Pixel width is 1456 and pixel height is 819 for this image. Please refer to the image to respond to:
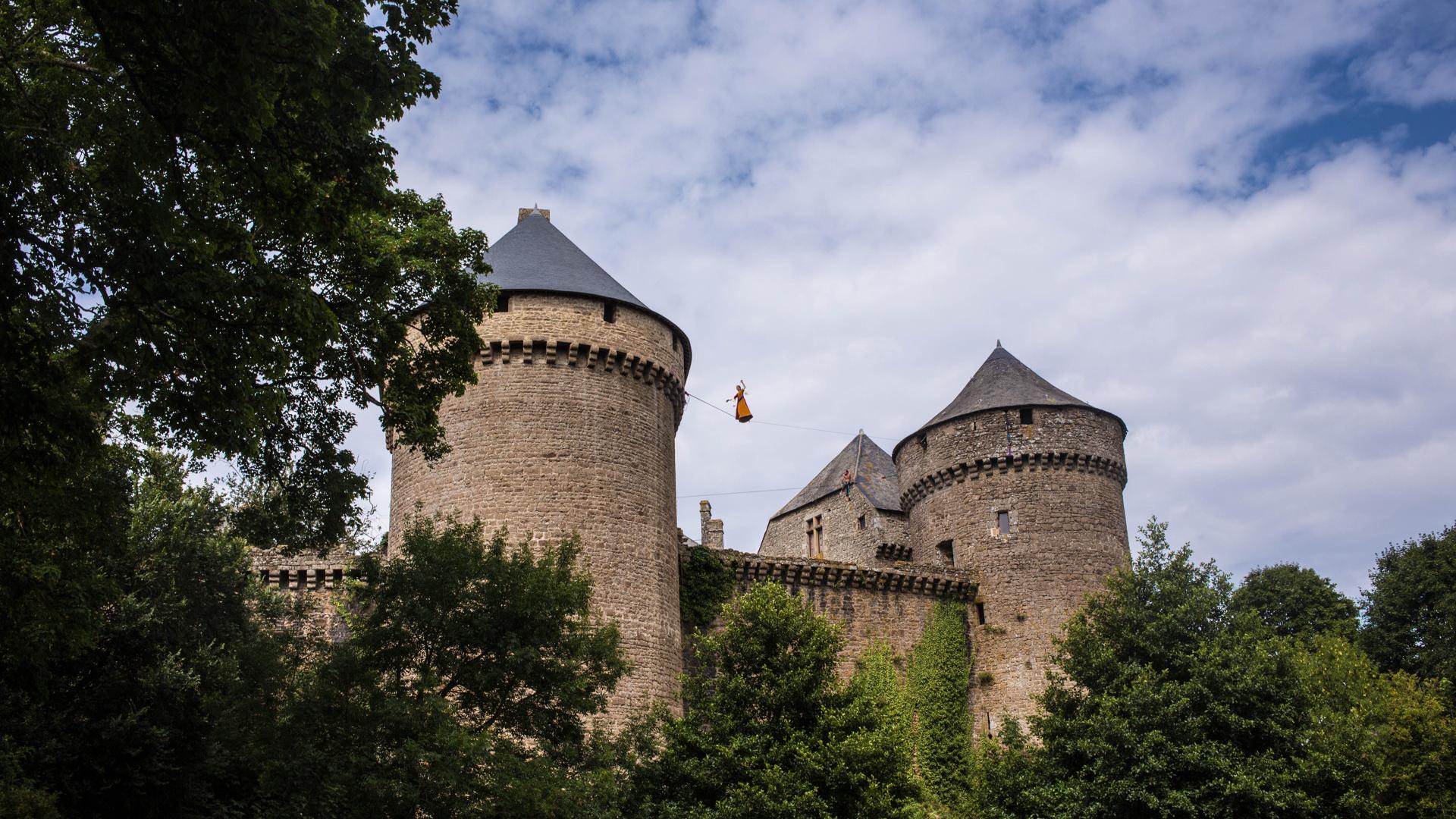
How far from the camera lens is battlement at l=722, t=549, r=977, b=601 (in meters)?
27.7

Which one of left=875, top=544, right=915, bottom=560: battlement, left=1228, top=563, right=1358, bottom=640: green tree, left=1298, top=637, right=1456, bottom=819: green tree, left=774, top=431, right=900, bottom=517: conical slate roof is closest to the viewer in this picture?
left=1298, top=637, right=1456, bottom=819: green tree

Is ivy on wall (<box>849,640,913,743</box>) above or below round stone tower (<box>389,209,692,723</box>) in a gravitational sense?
below

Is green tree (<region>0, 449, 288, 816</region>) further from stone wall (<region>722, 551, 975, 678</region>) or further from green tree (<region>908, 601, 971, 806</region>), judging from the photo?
green tree (<region>908, 601, 971, 806</region>)

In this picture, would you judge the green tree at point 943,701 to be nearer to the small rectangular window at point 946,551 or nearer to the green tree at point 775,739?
the small rectangular window at point 946,551

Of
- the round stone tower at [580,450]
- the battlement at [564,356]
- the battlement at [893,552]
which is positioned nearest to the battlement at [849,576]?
the round stone tower at [580,450]

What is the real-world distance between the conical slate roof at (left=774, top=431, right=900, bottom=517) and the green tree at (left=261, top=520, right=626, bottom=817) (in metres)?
19.8

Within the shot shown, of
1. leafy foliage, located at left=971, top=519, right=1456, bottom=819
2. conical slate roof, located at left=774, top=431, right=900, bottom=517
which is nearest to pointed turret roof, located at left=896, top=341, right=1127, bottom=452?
conical slate roof, located at left=774, top=431, right=900, bottom=517

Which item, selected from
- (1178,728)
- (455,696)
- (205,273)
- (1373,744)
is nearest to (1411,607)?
(1373,744)

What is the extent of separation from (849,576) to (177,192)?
69.4ft

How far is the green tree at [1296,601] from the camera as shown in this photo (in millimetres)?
43656

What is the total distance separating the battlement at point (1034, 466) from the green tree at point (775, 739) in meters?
11.2

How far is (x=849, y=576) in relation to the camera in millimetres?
29312

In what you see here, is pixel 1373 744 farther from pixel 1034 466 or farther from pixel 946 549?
pixel 946 549

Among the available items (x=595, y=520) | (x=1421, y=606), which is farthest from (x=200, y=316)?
→ (x=1421, y=606)
